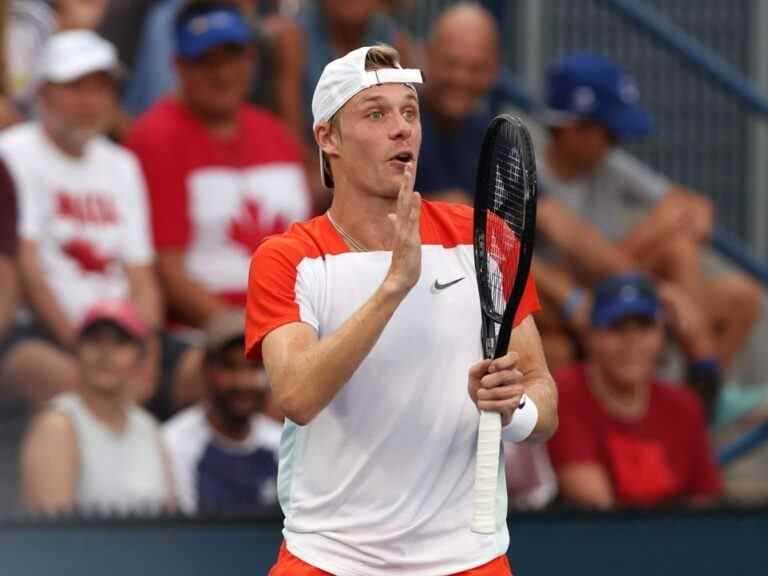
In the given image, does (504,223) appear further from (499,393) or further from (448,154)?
(448,154)

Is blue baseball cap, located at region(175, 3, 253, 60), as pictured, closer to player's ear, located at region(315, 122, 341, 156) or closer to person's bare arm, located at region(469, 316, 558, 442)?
player's ear, located at region(315, 122, 341, 156)

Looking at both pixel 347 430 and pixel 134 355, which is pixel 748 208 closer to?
pixel 134 355

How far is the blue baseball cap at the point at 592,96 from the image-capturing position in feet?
26.0

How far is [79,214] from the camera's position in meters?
6.78

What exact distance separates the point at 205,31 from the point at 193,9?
132mm

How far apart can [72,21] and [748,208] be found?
3737mm

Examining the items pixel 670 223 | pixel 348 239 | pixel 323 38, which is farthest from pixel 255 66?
pixel 348 239

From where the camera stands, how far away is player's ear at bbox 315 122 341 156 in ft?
12.9

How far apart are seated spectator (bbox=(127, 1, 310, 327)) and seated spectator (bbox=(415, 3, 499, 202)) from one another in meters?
0.78

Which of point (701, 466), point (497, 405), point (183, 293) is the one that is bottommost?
point (701, 466)

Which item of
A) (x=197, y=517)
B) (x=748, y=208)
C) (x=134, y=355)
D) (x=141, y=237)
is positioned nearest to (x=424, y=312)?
(x=197, y=517)

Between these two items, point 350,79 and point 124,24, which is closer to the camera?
point 350,79

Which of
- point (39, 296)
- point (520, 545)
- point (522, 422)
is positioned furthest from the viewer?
point (39, 296)

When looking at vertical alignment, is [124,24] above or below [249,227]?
above
